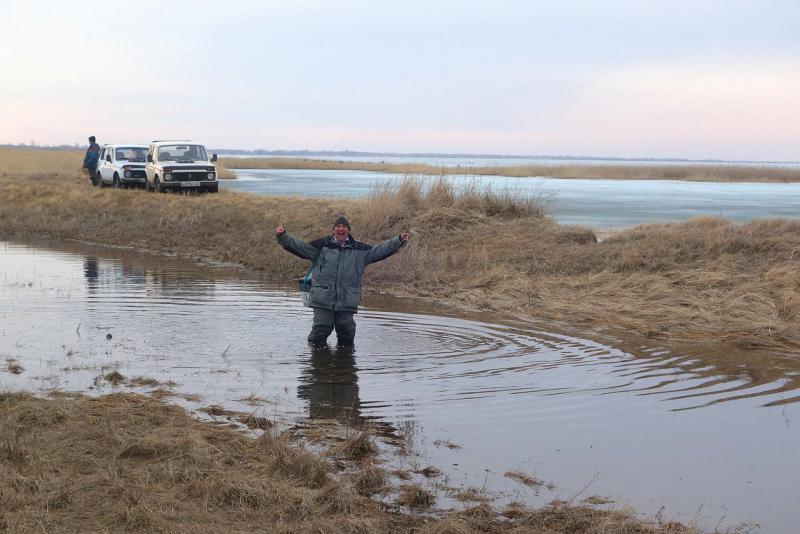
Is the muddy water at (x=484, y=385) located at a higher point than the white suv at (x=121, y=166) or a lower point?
lower

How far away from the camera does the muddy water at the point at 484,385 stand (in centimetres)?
646

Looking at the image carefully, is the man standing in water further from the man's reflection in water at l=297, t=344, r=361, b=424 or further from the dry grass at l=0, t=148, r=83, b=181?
the dry grass at l=0, t=148, r=83, b=181

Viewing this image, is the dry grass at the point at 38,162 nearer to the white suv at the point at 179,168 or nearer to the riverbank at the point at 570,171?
the riverbank at the point at 570,171

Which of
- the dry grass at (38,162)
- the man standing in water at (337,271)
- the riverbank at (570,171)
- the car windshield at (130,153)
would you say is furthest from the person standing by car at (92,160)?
the man standing in water at (337,271)

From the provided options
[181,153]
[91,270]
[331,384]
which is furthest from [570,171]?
[331,384]

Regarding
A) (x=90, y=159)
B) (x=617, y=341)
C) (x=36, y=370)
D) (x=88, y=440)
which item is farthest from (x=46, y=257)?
(x=90, y=159)

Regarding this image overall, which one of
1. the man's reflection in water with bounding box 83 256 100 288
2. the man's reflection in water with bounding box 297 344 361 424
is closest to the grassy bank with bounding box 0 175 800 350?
the man's reflection in water with bounding box 83 256 100 288

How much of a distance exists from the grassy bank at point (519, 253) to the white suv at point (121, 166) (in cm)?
543

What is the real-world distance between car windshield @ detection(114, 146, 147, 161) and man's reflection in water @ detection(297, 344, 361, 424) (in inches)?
1023

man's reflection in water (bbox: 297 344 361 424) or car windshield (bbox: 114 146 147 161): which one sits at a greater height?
car windshield (bbox: 114 146 147 161)

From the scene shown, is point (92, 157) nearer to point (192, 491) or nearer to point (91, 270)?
point (91, 270)

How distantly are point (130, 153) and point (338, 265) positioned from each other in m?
26.6

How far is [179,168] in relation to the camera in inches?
1219

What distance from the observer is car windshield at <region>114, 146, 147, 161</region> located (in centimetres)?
3459
